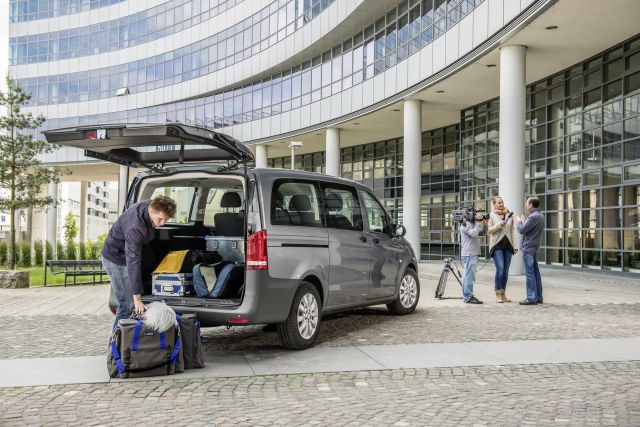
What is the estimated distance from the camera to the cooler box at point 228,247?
7441 mm

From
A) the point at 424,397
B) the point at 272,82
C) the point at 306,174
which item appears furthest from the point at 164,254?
the point at 272,82

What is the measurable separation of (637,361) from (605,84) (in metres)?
14.7

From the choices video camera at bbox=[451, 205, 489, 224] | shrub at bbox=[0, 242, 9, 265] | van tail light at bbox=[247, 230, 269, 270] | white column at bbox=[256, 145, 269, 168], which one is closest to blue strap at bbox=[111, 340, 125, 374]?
van tail light at bbox=[247, 230, 269, 270]

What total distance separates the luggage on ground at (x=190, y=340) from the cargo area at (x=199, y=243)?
416 millimetres

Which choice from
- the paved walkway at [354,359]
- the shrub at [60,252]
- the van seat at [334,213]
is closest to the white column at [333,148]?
the shrub at [60,252]

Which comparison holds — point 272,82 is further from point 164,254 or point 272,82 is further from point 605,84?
point 164,254

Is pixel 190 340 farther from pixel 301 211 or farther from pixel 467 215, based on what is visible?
pixel 467 215

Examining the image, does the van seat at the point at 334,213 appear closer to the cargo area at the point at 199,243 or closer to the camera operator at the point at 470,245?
the cargo area at the point at 199,243

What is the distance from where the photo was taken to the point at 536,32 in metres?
17.2

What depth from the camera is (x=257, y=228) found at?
665cm

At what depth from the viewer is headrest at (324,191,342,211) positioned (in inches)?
312

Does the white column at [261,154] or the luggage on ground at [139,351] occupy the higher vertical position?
→ the white column at [261,154]

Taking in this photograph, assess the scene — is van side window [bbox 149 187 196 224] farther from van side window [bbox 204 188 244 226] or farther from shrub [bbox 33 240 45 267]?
shrub [bbox 33 240 45 267]

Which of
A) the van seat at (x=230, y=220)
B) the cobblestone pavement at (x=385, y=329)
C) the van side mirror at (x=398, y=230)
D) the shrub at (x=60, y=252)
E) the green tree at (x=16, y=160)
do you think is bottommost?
the cobblestone pavement at (x=385, y=329)
